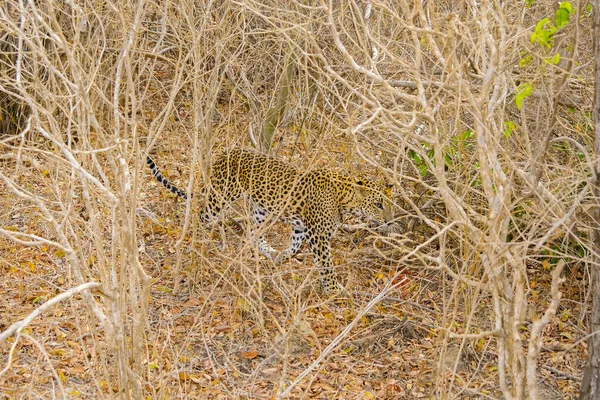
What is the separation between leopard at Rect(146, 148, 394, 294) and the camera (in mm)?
8125

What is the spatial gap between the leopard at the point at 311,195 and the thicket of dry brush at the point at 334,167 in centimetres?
25

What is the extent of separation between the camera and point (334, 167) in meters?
9.85

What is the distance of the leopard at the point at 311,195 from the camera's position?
8.12 meters

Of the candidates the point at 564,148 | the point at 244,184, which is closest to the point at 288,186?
the point at 244,184

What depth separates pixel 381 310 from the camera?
7613 mm

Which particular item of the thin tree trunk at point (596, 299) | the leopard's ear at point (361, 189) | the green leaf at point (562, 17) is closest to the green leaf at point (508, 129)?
the thin tree trunk at point (596, 299)

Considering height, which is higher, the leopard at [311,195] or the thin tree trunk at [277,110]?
the thin tree trunk at [277,110]

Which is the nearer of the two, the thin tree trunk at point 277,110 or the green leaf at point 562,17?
the green leaf at point 562,17

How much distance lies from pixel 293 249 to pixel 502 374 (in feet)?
15.2

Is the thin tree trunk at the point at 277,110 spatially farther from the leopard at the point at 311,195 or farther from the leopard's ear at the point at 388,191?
the leopard's ear at the point at 388,191

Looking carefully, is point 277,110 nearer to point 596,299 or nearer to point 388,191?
point 388,191

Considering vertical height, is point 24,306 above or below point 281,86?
below

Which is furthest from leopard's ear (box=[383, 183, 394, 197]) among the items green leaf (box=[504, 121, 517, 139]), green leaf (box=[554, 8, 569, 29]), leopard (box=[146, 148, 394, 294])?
green leaf (box=[554, 8, 569, 29])

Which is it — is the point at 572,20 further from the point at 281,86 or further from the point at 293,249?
the point at 293,249
